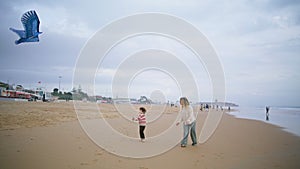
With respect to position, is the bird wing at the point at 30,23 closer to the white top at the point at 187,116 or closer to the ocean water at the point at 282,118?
the white top at the point at 187,116

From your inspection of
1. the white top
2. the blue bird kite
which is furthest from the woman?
the blue bird kite

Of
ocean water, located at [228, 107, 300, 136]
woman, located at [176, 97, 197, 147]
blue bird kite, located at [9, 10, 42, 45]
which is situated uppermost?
blue bird kite, located at [9, 10, 42, 45]

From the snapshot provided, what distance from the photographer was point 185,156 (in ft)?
26.0

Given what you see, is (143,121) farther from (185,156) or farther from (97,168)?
(97,168)

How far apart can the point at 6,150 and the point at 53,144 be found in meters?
1.70

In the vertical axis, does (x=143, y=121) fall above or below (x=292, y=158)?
above

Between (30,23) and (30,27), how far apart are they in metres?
0.22

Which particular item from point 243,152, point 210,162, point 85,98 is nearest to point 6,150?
point 210,162

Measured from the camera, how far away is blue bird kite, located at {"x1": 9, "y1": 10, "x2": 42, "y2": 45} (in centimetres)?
1329

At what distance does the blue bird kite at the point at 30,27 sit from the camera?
13.3m

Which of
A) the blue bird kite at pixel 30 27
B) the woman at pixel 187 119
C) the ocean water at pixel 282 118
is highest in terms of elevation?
the blue bird kite at pixel 30 27

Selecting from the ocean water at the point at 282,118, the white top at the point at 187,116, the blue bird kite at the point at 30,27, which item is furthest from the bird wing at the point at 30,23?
the ocean water at the point at 282,118

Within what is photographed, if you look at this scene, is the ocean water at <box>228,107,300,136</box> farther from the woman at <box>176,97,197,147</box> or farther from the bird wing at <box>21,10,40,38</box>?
the bird wing at <box>21,10,40,38</box>

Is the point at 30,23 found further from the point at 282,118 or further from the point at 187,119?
the point at 282,118
